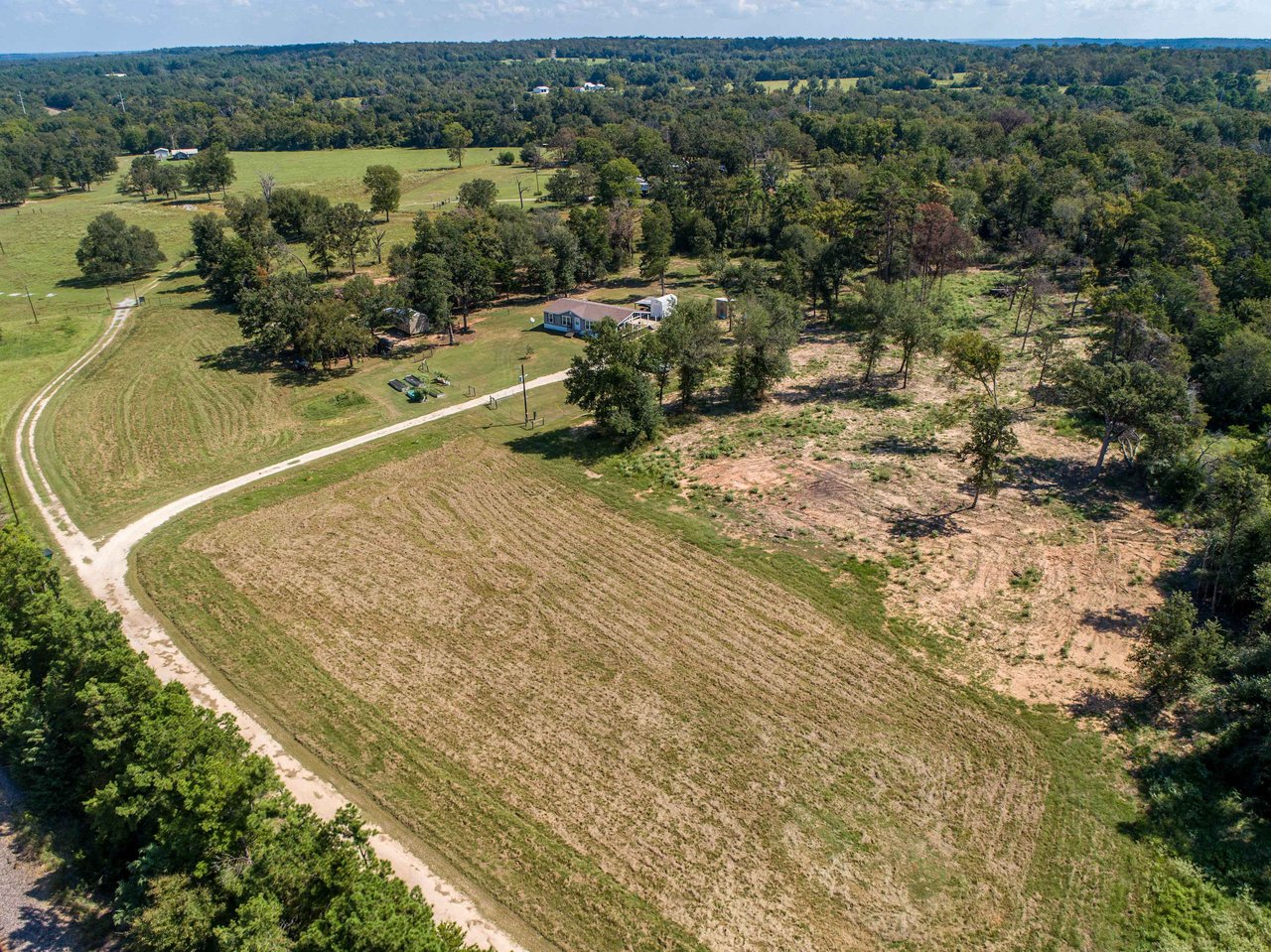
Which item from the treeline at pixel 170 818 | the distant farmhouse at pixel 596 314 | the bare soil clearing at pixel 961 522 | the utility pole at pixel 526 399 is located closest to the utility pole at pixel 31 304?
the distant farmhouse at pixel 596 314

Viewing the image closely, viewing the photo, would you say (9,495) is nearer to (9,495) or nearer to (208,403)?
(9,495)

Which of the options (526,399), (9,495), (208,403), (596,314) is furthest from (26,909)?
(596,314)

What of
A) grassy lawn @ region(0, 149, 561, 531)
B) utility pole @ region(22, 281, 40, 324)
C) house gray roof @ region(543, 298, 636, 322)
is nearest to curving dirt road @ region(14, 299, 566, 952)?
grassy lawn @ region(0, 149, 561, 531)

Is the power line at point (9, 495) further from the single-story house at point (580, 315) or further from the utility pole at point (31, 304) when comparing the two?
the single-story house at point (580, 315)

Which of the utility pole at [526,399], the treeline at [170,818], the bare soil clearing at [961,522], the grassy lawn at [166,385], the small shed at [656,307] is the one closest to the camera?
the treeline at [170,818]

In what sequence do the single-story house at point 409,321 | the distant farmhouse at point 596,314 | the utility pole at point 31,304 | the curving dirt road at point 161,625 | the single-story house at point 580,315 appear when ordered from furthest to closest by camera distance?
1. the utility pole at point 31,304
2. the distant farmhouse at point 596,314
3. the single-story house at point 580,315
4. the single-story house at point 409,321
5. the curving dirt road at point 161,625

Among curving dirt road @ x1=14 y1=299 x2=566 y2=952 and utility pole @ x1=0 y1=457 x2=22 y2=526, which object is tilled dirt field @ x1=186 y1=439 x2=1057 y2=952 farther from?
utility pole @ x1=0 y1=457 x2=22 y2=526

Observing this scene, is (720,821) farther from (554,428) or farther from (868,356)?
(868,356)
